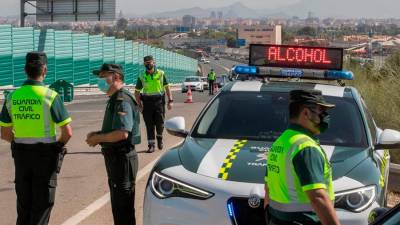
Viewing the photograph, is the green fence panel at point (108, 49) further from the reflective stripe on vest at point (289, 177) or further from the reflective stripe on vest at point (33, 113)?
the reflective stripe on vest at point (289, 177)

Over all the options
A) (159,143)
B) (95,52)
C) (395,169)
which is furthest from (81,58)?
(395,169)

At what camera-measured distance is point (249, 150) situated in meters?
6.52

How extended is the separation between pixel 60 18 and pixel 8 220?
40.9m

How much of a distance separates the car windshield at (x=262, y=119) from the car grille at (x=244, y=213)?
5.00 feet

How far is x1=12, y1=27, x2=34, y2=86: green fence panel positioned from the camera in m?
40.4

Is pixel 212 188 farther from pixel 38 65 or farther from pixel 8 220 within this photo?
pixel 8 220

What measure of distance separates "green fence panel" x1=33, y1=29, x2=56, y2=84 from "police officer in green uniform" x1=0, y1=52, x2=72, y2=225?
37401 mm

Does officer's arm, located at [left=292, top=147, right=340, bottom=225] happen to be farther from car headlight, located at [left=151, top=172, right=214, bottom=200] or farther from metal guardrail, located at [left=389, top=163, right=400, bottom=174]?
metal guardrail, located at [left=389, top=163, right=400, bottom=174]

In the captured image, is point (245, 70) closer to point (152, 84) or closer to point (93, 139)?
point (93, 139)

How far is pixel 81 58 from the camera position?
165 feet

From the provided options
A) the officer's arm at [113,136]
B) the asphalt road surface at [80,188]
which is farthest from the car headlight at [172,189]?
the asphalt road surface at [80,188]

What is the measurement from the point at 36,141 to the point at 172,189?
4.45ft

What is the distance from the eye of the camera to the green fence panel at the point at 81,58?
4947 cm

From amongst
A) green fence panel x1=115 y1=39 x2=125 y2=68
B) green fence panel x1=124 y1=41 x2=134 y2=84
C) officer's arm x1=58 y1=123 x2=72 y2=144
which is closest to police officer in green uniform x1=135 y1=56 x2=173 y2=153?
officer's arm x1=58 y1=123 x2=72 y2=144
